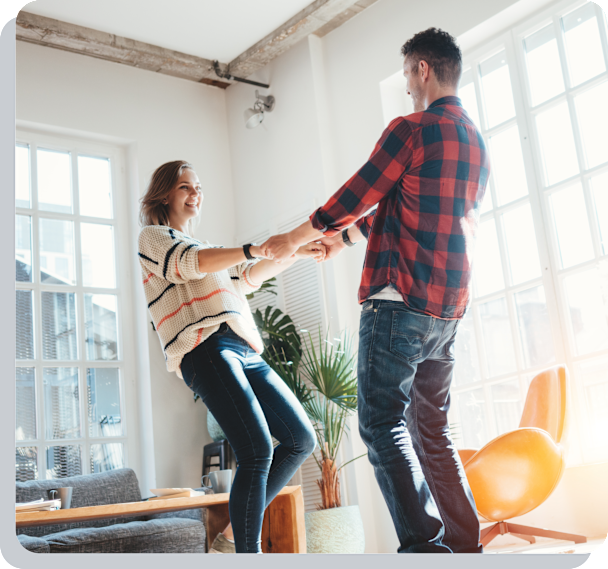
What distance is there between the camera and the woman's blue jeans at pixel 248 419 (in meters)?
1.71

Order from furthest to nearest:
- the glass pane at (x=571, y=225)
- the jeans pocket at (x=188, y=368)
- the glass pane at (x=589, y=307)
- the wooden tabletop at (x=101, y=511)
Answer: the glass pane at (x=571, y=225) → the glass pane at (x=589, y=307) → the wooden tabletop at (x=101, y=511) → the jeans pocket at (x=188, y=368)

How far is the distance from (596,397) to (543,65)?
158 centimetres

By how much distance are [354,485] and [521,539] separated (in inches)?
43.2

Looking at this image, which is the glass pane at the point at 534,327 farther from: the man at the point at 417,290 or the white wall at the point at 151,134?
the white wall at the point at 151,134

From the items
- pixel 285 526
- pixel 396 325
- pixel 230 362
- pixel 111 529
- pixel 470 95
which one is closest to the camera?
pixel 396 325

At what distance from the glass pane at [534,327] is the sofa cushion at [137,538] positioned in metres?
1.67

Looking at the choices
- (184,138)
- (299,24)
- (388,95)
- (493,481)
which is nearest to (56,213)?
(184,138)

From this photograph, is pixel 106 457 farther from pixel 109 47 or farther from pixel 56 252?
pixel 109 47

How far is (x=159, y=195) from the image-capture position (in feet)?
7.21

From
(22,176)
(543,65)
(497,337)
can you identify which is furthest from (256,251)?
(22,176)

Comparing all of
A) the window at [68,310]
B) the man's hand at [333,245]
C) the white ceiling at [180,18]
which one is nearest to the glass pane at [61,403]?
the window at [68,310]

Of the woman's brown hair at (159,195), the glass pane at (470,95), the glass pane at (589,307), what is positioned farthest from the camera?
the glass pane at (470,95)

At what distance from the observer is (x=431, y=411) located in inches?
63.2

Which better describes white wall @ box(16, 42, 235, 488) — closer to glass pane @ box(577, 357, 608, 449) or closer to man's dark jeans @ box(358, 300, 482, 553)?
glass pane @ box(577, 357, 608, 449)
